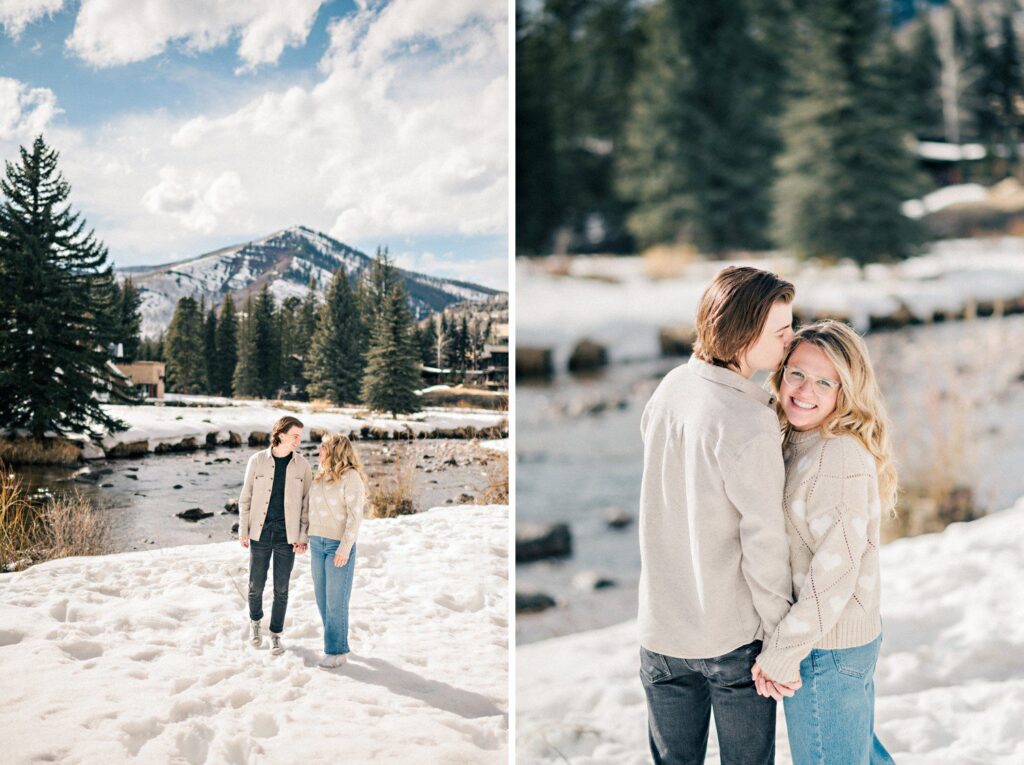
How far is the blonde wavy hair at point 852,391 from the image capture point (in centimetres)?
124

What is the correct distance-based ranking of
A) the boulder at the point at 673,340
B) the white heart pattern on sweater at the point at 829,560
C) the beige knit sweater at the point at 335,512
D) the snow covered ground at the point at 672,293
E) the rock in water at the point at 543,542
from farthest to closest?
the boulder at the point at 673,340 → the snow covered ground at the point at 672,293 → the rock in water at the point at 543,542 → the beige knit sweater at the point at 335,512 → the white heart pattern on sweater at the point at 829,560

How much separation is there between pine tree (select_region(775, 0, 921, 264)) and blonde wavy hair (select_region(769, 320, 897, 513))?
349 centimetres

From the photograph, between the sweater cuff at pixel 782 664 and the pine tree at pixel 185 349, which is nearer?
the sweater cuff at pixel 782 664

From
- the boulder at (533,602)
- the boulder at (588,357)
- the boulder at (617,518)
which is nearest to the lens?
the boulder at (533,602)

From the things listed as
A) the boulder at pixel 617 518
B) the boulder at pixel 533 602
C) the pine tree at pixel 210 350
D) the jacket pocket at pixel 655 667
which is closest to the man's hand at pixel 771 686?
the jacket pocket at pixel 655 667

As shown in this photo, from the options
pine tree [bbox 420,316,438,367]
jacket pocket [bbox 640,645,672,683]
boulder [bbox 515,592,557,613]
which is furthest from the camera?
boulder [bbox 515,592,557,613]

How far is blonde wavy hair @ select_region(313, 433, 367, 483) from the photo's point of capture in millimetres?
2203

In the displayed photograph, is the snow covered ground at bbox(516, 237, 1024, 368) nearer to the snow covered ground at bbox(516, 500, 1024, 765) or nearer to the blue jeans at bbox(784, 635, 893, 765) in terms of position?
the snow covered ground at bbox(516, 500, 1024, 765)

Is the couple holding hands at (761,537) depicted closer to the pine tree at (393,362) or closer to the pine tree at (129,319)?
the pine tree at (393,362)

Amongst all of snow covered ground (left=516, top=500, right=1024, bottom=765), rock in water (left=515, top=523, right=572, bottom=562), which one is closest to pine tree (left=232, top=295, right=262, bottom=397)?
snow covered ground (left=516, top=500, right=1024, bottom=765)

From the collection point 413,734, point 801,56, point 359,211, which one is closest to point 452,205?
point 359,211

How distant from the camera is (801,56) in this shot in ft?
14.4

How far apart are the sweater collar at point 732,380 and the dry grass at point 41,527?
1754 millimetres

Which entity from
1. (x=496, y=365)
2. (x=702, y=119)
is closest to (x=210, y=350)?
(x=496, y=365)
